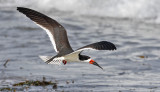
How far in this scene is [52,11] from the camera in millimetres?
18609

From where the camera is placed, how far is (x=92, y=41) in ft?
44.1

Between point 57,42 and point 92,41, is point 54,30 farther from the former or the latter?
point 92,41

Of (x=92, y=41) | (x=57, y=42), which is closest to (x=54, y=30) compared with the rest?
(x=57, y=42)

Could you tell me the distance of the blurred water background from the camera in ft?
29.1

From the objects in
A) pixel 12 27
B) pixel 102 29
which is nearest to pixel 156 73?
pixel 102 29

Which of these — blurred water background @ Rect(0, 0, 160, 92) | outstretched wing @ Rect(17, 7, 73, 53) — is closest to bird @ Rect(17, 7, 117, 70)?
outstretched wing @ Rect(17, 7, 73, 53)

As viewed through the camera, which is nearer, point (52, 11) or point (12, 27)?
point (12, 27)

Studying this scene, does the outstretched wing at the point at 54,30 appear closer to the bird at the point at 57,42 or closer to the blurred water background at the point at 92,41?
the bird at the point at 57,42

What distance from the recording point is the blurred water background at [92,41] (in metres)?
8.88

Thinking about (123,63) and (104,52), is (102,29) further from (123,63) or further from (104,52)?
(123,63)

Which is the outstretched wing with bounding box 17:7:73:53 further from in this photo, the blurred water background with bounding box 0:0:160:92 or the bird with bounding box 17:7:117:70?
the blurred water background with bounding box 0:0:160:92

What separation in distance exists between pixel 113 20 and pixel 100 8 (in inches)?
63.7

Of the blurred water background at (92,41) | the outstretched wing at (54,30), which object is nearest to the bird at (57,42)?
the outstretched wing at (54,30)

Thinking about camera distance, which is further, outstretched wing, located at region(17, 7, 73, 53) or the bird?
outstretched wing, located at region(17, 7, 73, 53)
